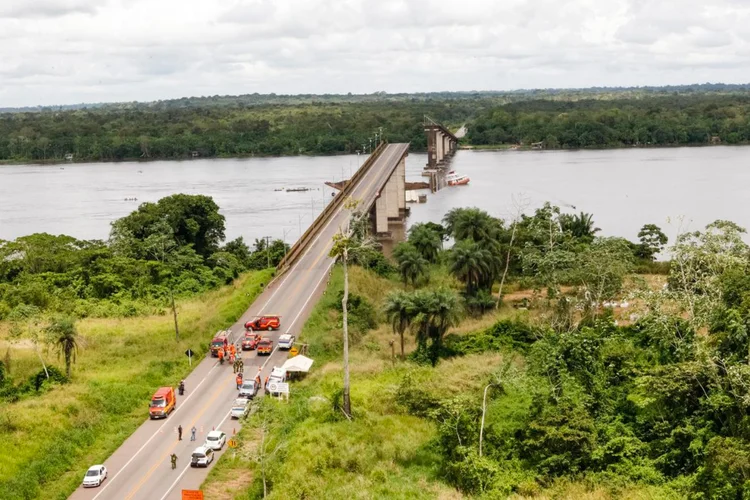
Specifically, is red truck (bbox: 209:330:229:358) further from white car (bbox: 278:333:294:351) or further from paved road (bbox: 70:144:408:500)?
white car (bbox: 278:333:294:351)

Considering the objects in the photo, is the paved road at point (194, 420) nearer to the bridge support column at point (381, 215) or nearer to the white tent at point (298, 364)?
the white tent at point (298, 364)

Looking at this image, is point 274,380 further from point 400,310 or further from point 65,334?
point 65,334

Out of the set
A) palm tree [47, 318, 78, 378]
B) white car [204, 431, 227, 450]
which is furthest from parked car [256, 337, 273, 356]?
white car [204, 431, 227, 450]

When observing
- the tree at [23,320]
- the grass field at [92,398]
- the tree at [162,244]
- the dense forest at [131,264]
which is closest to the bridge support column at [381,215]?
the dense forest at [131,264]

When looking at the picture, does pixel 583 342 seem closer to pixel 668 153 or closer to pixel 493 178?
pixel 493 178

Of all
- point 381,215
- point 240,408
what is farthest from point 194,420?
point 381,215

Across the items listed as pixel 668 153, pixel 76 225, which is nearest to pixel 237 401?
pixel 76 225
